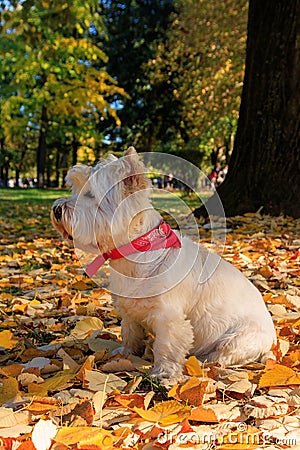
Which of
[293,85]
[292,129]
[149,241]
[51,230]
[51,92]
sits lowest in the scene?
[51,230]

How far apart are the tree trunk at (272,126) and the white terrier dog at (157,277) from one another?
5.62 meters

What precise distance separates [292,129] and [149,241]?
6608mm

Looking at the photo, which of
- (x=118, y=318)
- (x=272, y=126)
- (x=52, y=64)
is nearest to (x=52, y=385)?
(x=118, y=318)

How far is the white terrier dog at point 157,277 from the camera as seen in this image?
2.94 meters

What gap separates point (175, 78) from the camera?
117 ft

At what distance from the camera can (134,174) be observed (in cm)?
288

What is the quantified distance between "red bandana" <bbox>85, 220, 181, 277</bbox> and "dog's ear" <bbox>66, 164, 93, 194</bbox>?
43 cm

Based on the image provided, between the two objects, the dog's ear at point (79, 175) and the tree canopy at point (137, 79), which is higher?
the tree canopy at point (137, 79)

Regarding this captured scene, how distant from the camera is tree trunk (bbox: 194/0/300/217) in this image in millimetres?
8914

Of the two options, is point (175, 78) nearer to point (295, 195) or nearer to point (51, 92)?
point (51, 92)

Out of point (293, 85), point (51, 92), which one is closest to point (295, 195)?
point (293, 85)

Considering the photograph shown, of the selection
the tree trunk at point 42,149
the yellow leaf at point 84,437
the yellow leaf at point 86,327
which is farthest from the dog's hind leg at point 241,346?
the tree trunk at point 42,149

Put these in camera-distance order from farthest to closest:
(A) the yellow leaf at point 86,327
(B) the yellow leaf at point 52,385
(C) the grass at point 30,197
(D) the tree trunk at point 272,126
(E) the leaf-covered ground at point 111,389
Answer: (C) the grass at point 30,197
(D) the tree trunk at point 272,126
(A) the yellow leaf at point 86,327
(B) the yellow leaf at point 52,385
(E) the leaf-covered ground at point 111,389

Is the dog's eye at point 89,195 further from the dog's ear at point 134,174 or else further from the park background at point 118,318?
the park background at point 118,318
